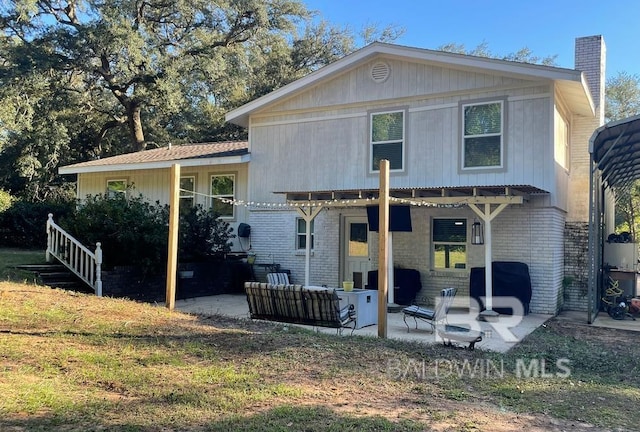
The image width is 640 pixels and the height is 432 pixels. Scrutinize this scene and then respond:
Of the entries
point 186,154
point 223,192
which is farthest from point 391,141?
point 186,154

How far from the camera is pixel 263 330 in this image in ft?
27.2

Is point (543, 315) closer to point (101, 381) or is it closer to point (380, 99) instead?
point (380, 99)

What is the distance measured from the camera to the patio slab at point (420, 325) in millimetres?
8684

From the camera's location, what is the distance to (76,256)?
40.2 ft

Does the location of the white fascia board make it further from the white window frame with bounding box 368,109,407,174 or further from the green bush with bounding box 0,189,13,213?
the white window frame with bounding box 368,109,407,174

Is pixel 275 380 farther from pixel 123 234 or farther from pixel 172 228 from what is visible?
pixel 123 234

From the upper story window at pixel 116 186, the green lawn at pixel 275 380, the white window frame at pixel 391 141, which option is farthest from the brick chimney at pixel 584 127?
the upper story window at pixel 116 186

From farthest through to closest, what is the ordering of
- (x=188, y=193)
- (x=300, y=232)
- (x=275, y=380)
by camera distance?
1. (x=188, y=193)
2. (x=300, y=232)
3. (x=275, y=380)

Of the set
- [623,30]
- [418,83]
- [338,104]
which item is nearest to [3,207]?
[338,104]

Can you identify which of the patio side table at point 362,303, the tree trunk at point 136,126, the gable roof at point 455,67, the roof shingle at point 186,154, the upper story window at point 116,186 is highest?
the tree trunk at point 136,126

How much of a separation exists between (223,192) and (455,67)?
8106mm

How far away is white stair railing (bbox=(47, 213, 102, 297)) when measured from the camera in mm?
11656

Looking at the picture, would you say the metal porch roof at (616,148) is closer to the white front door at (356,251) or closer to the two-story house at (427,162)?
the two-story house at (427,162)
